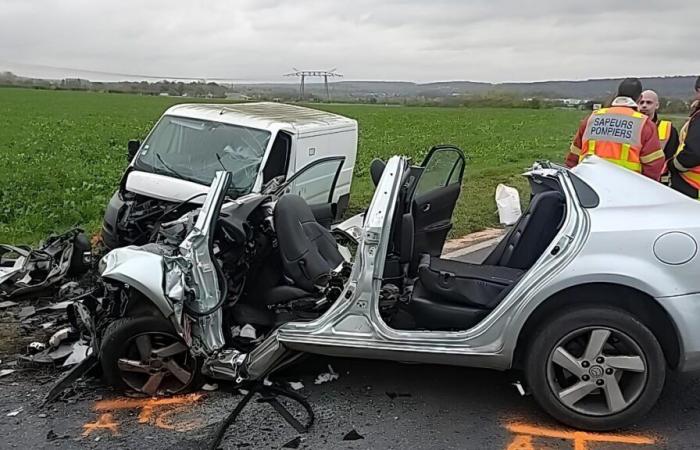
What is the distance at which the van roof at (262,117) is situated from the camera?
766cm

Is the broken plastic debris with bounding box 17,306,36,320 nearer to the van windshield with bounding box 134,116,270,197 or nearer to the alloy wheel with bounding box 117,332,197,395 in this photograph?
the alloy wheel with bounding box 117,332,197,395

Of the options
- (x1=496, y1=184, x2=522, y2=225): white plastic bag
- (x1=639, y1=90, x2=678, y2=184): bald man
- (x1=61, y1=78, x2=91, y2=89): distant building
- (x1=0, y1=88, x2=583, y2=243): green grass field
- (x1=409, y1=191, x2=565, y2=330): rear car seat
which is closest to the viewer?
(x1=409, y1=191, x2=565, y2=330): rear car seat

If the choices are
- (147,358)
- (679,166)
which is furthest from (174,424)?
(679,166)

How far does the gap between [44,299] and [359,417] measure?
3242mm

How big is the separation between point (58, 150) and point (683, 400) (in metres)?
20.8

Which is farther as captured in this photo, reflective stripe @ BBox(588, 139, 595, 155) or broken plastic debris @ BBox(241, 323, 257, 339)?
reflective stripe @ BBox(588, 139, 595, 155)

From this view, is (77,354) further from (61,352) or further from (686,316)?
(686,316)

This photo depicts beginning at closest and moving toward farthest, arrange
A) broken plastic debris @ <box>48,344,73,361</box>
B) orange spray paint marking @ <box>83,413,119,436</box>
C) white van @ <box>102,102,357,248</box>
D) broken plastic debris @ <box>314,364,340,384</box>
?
1. orange spray paint marking @ <box>83,413,119,436</box>
2. broken plastic debris @ <box>314,364,340,384</box>
3. broken plastic debris @ <box>48,344,73,361</box>
4. white van @ <box>102,102,357,248</box>

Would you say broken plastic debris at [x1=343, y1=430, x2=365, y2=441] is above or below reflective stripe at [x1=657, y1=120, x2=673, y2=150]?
below

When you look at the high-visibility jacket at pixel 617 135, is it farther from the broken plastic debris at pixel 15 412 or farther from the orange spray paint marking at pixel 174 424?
→ the broken plastic debris at pixel 15 412

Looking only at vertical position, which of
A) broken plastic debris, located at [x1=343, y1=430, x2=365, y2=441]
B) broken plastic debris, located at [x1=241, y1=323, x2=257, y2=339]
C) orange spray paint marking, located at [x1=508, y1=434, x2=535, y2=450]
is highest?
broken plastic debris, located at [x1=241, y1=323, x2=257, y2=339]

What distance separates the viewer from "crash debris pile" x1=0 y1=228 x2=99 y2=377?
15.0 ft

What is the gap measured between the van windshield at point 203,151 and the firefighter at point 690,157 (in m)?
3.84

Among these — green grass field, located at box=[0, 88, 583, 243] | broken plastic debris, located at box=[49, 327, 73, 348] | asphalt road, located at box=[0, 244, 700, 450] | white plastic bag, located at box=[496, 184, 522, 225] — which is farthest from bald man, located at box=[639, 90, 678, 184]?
broken plastic debris, located at box=[49, 327, 73, 348]
